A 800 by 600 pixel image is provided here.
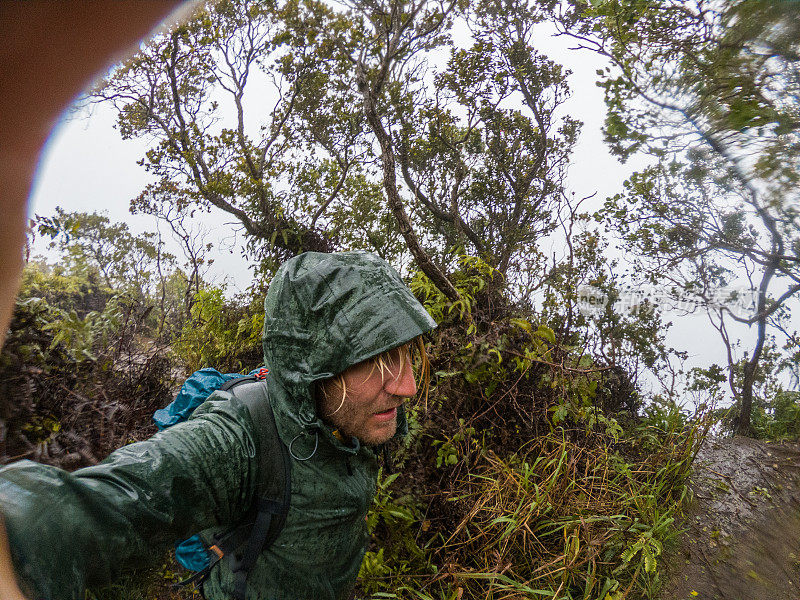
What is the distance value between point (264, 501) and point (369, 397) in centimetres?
53

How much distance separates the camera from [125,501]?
975 millimetres

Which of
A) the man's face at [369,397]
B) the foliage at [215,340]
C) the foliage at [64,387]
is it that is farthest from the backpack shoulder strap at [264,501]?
the foliage at [215,340]

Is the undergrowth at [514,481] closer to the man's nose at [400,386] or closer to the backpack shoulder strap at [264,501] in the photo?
the backpack shoulder strap at [264,501]

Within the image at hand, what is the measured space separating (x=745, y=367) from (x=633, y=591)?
2.57 m

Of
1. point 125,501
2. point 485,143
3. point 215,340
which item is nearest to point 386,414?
point 125,501

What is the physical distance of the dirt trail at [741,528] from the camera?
6.50 ft

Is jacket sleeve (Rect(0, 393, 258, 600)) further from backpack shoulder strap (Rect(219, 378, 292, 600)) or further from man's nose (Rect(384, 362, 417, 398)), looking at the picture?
man's nose (Rect(384, 362, 417, 398))

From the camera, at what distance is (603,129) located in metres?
1.55

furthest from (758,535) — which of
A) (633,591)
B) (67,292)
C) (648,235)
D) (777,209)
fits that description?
(67,292)

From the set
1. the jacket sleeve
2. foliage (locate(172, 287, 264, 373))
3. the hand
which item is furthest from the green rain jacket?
foliage (locate(172, 287, 264, 373))

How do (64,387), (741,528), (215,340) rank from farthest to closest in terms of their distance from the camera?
1. (215,340)
2. (64,387)
3. (741,528)

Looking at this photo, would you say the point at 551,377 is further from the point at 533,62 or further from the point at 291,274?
the point at 533,62

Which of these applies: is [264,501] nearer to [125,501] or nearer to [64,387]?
[125,501]

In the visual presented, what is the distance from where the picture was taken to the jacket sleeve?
766mm
